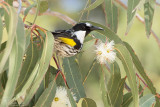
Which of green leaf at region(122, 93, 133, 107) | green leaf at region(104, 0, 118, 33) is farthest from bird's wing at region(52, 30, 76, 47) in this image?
green leaf at region(122, 93, 133, 107)

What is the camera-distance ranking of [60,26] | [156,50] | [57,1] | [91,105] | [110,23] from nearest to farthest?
1. [91,105]
2. [110,23]
3. [156,50]
4. [60,26]
5. [57,1]

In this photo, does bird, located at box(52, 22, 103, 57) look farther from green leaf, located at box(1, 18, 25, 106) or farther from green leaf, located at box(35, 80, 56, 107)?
green leaf, located at box(1, 18, 25, 106)

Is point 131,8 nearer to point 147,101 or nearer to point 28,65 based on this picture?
point 147,101

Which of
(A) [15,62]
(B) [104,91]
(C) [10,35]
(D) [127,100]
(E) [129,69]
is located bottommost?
(D) [127,100]

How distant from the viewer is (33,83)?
158cm

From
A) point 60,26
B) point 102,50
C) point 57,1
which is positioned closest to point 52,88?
point 102,50

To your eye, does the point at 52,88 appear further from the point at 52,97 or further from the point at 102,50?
the point at 102,50

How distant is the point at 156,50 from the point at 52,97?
3.34 metres

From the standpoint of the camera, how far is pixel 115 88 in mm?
2102

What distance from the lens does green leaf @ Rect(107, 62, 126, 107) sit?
2.08 meters

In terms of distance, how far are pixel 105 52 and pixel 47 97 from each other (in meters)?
0.36

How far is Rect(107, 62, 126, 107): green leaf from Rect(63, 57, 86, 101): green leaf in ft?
0.66

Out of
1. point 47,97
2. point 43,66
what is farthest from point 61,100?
point 43,66

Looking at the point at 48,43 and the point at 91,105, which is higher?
the point at 48,43
